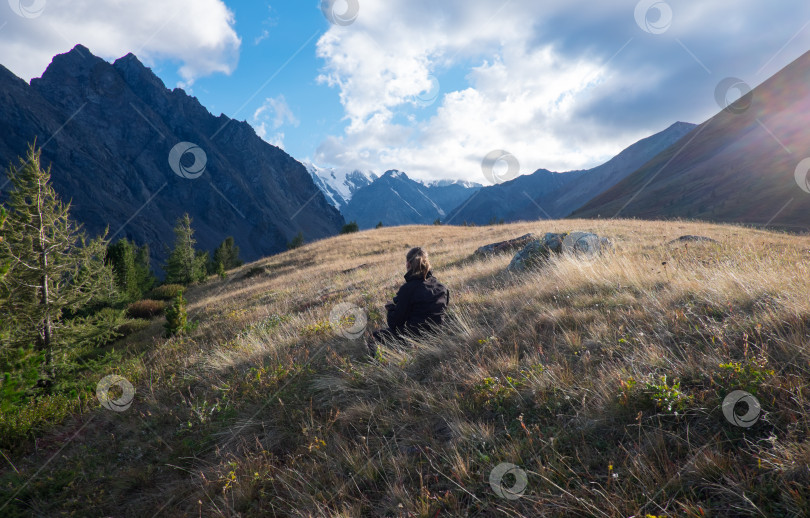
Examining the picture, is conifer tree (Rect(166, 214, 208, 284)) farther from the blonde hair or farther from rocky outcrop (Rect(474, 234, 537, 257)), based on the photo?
the blonde hair

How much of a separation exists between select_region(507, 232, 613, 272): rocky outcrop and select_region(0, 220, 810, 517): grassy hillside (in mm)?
3494

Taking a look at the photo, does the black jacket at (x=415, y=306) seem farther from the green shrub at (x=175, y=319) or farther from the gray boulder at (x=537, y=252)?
the green shrub at (x=175, y=319)

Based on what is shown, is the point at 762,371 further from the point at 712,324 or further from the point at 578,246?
the point at 578,246

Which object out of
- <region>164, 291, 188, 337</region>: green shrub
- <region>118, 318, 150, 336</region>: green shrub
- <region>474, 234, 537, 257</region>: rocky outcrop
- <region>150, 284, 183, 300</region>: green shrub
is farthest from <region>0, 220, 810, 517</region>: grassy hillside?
<region>150, 284, 183, 300</region>: green shrub

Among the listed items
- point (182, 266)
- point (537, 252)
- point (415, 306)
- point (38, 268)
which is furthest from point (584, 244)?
point (182, 266)

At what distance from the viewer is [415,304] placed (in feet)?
17.7

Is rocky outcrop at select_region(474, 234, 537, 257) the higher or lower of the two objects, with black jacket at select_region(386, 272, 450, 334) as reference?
lower

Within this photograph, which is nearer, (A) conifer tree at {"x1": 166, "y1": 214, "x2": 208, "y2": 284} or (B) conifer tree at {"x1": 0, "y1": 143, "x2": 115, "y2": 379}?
(B) conifer tree at {"x1": 0, "y1": 143, "x2": 115, "y2": 379}

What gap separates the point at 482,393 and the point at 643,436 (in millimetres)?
1295

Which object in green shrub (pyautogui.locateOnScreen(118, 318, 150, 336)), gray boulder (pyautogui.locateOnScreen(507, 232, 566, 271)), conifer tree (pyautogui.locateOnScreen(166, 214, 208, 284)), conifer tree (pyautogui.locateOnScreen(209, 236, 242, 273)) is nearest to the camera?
gray boulder (pyautogui.locateOnScreen(507, 232, 566, 271))

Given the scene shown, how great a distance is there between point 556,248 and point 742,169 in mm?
95443

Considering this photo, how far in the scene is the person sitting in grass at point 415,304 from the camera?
17.3ft

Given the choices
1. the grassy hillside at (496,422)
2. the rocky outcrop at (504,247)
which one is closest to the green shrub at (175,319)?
the grassy hillside at (496,422)

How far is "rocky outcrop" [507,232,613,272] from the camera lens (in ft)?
31.2
